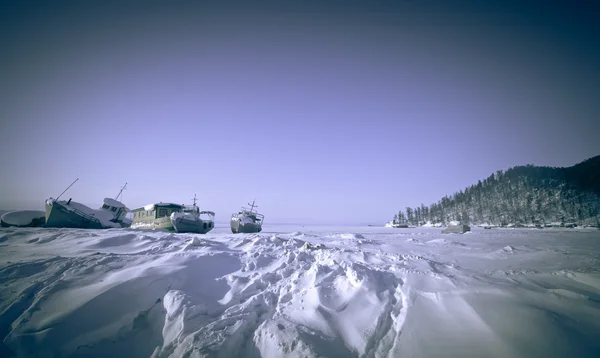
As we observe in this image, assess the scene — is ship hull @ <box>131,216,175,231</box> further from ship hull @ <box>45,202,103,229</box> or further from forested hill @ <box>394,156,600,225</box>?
forested hill @ <box>394,156,600,225</box>

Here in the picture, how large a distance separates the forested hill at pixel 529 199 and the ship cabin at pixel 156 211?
91.4 meters

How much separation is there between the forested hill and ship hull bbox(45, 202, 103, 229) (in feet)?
325

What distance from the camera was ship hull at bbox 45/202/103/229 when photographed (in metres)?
20.6

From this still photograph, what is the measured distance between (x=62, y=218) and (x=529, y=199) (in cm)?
11406

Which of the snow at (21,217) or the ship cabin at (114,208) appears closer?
the snow at (21,217)

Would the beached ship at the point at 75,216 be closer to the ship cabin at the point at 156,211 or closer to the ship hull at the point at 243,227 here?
the ship cabin at the point at 156,211

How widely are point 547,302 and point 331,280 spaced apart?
4187 millimetres

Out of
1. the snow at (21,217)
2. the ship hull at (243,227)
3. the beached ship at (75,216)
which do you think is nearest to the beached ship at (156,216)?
the beached ship at (75,216)

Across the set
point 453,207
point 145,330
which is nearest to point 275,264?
point 145,330

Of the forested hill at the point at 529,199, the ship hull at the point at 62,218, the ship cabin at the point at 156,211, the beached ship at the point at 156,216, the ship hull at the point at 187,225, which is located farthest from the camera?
the forested hill at the point at 529,199

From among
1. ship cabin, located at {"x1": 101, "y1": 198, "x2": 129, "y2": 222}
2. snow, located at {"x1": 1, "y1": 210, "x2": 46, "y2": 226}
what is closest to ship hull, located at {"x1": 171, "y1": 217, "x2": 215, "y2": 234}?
ship cabin, located at {"x1": 101, "y1": 198, "x2": 129, "y2": 222}

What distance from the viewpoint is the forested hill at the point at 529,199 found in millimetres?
60406

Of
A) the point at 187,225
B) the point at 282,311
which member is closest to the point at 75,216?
the point at 187,225

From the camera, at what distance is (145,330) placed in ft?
11.5
